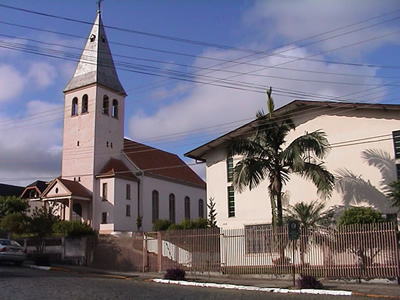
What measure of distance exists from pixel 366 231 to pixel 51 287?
11542mm

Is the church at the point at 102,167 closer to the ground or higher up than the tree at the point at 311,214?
higher up

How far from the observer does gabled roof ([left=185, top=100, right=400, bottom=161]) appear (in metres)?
23.1

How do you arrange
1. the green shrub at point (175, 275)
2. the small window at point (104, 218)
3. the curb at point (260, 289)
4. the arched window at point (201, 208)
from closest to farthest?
the curb at point (260, 289) < the green shrub at point (175, 275) < the small window at point (104, 218) < the arched window at point (201, 208)

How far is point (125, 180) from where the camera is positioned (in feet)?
147

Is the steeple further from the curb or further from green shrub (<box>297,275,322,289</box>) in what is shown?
green shrub (<box>297,275,322,289</box>)

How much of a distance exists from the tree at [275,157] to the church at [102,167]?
19938mm

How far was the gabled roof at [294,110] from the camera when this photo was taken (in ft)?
75.9

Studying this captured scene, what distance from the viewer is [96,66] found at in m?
48.0

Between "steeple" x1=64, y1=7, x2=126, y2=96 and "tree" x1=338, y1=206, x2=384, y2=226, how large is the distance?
32.1m

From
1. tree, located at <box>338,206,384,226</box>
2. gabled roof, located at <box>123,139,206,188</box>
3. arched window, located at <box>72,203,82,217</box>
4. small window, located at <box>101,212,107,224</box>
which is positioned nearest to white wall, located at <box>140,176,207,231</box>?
gabled roof, located at <box>123,139,206,188</box>

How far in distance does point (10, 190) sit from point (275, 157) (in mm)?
51684

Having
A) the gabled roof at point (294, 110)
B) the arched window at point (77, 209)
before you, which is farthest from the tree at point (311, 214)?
the arched window at point (77, 209)

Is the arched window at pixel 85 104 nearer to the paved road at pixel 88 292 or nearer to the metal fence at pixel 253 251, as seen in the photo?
the metal fence at pixel 253 251

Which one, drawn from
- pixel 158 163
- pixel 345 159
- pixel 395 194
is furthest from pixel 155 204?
pixel 395 194
